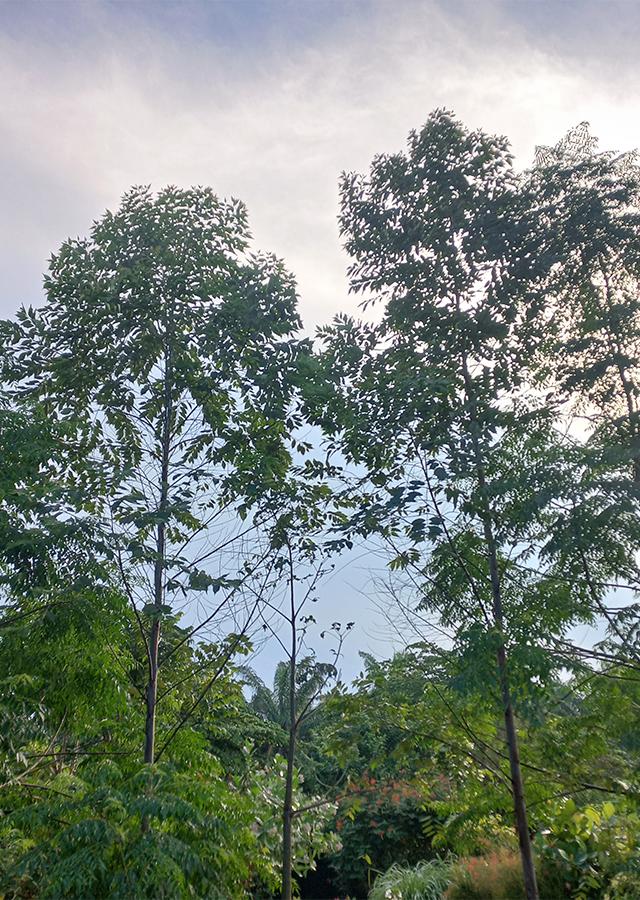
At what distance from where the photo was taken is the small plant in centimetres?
736

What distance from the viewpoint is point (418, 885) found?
24.5 ft

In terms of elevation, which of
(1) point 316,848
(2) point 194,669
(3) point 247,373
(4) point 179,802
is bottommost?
(1) point 316,848

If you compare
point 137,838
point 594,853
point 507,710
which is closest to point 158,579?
point 137,838

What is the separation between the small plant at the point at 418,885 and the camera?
24.1ft

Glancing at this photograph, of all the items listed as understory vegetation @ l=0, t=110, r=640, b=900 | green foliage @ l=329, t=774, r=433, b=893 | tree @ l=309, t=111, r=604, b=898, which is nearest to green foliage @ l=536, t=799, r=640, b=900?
understory vegetation @ l=0, t=110, r=640, b=900

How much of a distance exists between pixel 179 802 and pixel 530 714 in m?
2.35

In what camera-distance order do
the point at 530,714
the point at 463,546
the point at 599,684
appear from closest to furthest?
the point at 530,714 → the point at 599,684 → the point at 463,546

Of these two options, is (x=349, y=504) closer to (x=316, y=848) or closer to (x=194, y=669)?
(x=194, y=669)

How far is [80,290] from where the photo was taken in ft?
17.5

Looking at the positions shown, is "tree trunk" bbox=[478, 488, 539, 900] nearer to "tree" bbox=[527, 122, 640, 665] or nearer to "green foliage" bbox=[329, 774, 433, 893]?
"tree" bbox=[527, 122, 640, 665]

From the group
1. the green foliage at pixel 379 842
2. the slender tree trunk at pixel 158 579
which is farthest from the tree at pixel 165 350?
the green foliage at pixel 379 842

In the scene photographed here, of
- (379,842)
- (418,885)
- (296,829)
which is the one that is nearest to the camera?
(296,829)

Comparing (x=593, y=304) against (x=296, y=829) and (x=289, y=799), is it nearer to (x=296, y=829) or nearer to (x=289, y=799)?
(x=289, y=799)

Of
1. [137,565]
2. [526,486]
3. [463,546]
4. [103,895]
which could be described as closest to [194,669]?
[137,565]
